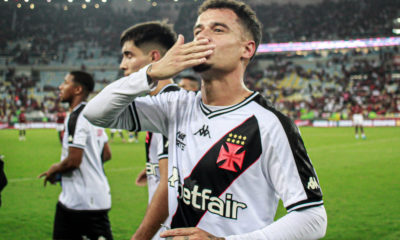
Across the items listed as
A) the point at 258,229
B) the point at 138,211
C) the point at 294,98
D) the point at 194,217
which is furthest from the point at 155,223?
the point at 294,98

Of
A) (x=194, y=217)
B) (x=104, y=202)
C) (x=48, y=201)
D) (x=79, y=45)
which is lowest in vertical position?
(x=48, y=201)

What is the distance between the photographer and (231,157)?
185 cm

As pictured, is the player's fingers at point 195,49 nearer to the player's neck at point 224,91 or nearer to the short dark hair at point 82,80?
the player's neck at point 224,91

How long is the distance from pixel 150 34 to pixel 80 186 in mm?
1904

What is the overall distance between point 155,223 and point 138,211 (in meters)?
4.81

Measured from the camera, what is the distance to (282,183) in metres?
1.75

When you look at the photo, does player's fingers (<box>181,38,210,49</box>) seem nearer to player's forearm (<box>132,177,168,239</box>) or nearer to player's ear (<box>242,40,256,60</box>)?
player's ear (<box>242,40,256,60</box>)

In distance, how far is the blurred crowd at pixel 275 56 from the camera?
4000cm

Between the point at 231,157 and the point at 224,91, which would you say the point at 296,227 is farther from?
the point at 224,91

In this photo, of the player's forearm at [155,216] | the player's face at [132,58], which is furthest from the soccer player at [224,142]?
the player's face at [132,58]

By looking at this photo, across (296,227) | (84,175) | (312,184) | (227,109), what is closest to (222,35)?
(227,109)

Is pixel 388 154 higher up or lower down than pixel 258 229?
lower down

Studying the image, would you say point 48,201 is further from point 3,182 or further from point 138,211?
point 3,182

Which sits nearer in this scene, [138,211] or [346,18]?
[138,211]
